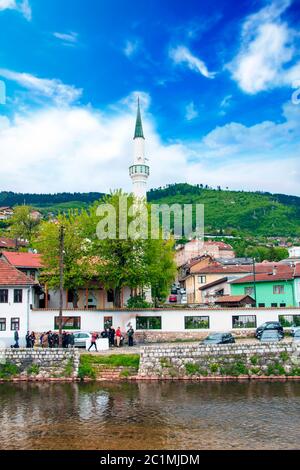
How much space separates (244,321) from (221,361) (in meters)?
9.69

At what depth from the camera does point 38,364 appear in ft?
93.3

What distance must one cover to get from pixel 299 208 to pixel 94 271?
157 metres

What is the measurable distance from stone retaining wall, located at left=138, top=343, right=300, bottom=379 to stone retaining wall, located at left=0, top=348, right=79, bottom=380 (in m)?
4.55

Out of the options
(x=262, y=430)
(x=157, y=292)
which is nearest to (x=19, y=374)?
(x=262, y=430)

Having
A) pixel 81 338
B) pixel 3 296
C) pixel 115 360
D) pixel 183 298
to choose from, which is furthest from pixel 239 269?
pixel 115 360

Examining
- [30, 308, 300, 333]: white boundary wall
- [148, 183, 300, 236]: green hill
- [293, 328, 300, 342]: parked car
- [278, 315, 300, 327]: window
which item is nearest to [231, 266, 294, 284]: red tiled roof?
[278, 315, 300, 327]: window

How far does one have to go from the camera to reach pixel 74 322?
121 ft

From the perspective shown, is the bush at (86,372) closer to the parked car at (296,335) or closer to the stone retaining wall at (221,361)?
the stone retaining wall at (221,361)

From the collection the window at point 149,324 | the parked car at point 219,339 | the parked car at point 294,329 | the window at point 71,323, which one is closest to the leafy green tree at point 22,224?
the window at point 71,323

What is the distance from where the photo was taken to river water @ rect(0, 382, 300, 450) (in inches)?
631

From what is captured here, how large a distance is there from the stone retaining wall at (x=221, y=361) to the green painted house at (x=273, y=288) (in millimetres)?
17817

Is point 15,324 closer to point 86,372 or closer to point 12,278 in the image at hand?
point 12,278

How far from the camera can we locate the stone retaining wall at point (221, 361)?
2773 centimetres
